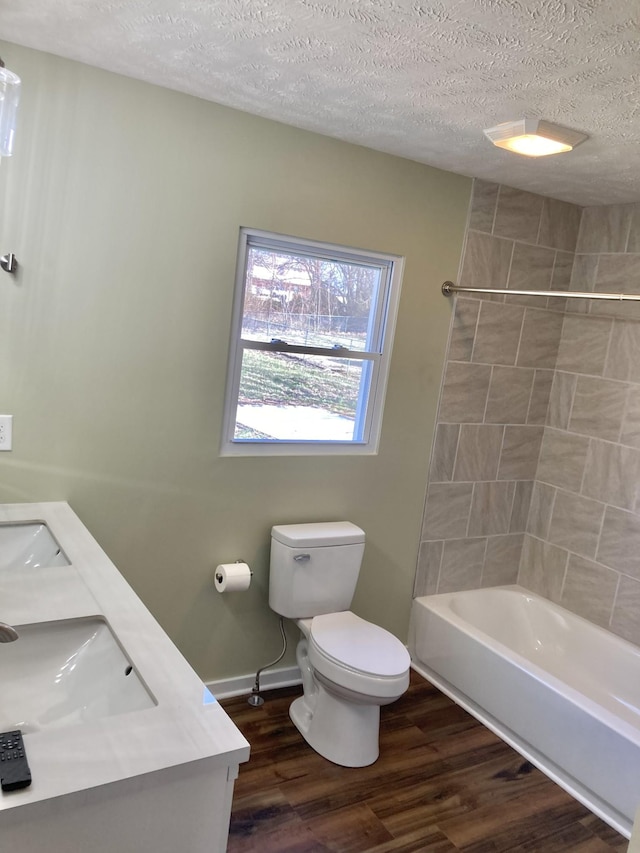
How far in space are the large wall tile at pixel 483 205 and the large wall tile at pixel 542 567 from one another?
1668mm

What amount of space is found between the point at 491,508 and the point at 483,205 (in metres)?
1.51

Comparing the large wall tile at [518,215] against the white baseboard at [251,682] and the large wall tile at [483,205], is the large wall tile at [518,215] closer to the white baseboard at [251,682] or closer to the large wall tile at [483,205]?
the large wall tile at [483,205]

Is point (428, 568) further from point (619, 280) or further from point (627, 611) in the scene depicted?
point (619, 280)

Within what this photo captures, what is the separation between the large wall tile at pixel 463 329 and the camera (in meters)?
3.09

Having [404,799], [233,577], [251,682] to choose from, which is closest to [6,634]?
[233,577]

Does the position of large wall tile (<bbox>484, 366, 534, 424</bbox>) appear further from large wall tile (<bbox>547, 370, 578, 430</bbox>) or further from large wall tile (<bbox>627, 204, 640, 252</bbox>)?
large wall tile (<bbox>627, 204, 640, 252</bbox>)

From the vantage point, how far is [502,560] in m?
3.54

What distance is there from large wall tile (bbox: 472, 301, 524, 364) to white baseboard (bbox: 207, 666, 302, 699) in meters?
1.72

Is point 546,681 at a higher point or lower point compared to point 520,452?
lower

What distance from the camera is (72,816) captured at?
0.99m

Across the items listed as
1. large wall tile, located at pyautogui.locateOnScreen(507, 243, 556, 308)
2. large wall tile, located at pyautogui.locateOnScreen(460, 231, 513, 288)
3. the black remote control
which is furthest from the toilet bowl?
large wall tile, located at pyautogui.locateOnScreen(507, 243, 556, 308)

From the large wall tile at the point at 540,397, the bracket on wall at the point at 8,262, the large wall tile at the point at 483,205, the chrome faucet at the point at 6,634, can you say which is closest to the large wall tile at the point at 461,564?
the large wall tile at the point at 540,397

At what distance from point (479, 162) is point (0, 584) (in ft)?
7.66

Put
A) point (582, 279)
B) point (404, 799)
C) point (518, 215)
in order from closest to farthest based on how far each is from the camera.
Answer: point (404, 799), point (518, 215), point (582, 279)
